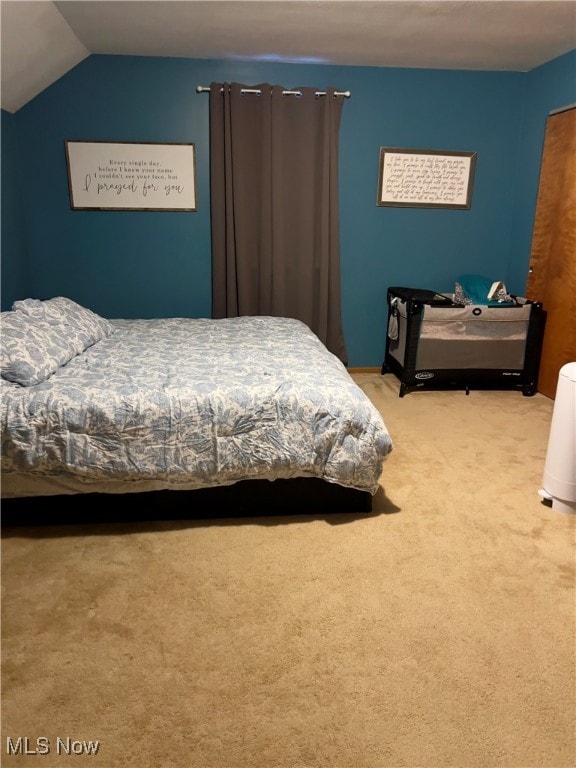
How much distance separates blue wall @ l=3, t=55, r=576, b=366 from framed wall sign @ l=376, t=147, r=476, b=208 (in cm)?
6

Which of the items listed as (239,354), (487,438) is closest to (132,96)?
(239,354)

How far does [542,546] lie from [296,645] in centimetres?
112

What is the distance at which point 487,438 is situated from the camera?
10.5 ft

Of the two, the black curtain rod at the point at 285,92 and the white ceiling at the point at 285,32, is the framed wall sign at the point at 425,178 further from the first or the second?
the white ceiling at the point at 285,32

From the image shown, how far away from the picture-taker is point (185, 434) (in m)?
2.14

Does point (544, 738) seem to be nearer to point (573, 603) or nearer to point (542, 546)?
point (573, 603)

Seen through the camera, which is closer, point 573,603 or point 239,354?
point 573,603

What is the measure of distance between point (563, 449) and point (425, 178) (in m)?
2.64

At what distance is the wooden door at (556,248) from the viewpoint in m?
3.59

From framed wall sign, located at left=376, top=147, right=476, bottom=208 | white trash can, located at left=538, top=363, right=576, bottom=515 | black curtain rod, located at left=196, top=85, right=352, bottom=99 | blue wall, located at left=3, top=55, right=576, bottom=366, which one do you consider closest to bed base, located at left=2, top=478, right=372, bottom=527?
white trash can, located at left=538, top=363, right=576, bottom=515

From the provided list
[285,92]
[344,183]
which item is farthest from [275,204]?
[285,92]

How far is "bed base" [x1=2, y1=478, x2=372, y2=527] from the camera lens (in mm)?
2232

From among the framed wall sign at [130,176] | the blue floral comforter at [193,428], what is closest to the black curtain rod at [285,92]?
the framed wall sign at [130,176]

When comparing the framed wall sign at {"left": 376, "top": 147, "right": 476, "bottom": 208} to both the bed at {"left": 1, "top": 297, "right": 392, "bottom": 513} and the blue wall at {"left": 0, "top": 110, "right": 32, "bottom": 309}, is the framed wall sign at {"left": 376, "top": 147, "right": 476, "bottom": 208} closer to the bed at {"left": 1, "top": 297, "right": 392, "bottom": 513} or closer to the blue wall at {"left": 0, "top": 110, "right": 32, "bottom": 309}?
the bed at {"left": 1, "top": 297, "right": 392, "bottom": 513}
